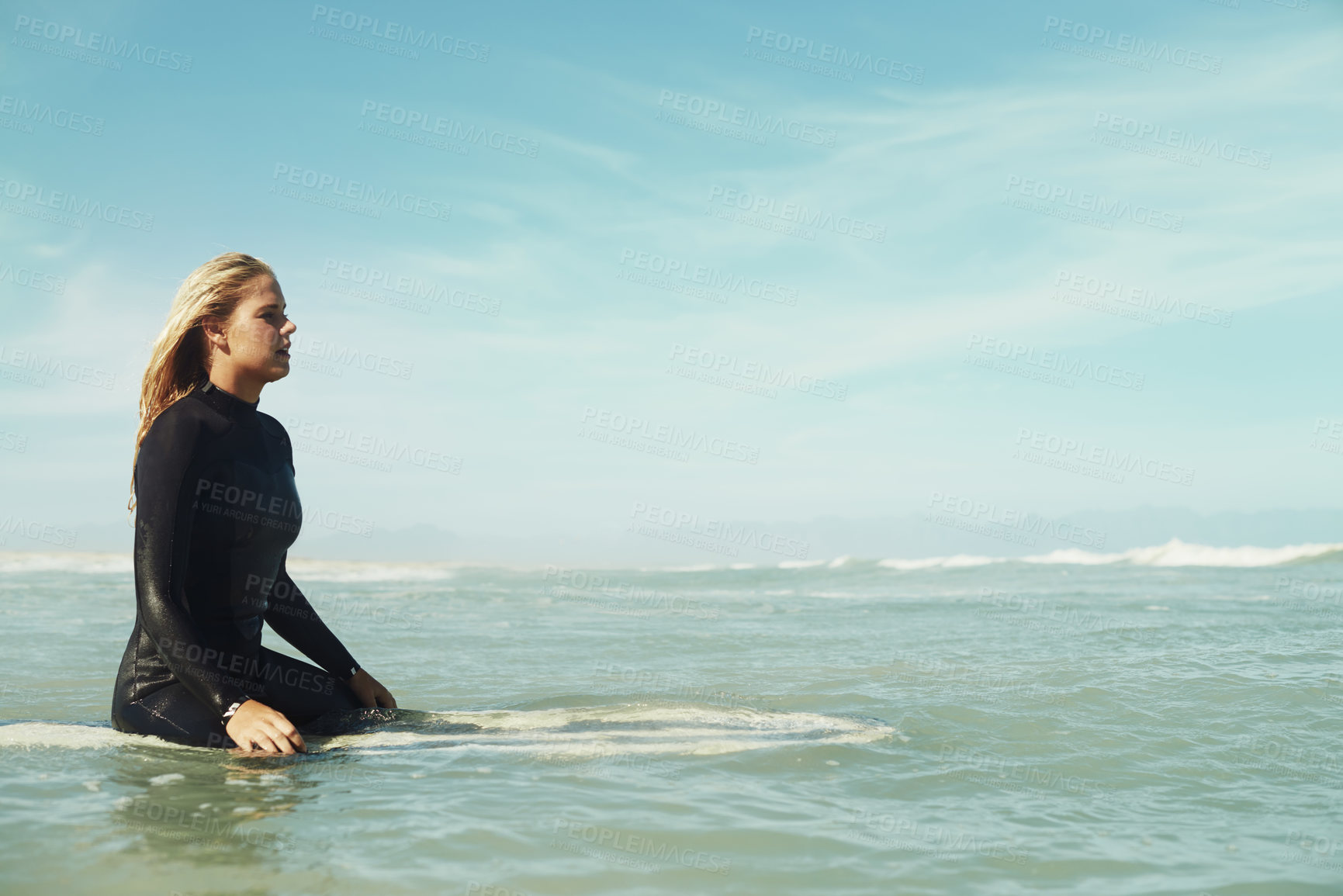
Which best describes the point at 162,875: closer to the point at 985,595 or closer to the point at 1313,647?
the point at 1313,647

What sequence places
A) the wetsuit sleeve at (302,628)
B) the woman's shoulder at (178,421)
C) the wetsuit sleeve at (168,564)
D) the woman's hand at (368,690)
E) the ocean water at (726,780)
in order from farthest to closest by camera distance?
the woman's hand at (368,690) < the wetsuit sleeve at (302,628) < the woman's shoulder at (178,421) < the wetsuit sleeve at (168,564) < the ocean water at (726,780)

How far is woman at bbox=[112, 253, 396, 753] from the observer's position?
3.40 m

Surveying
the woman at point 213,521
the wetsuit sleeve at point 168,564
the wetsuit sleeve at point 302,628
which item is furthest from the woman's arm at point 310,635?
the wetsuit sleeve at point 168,564

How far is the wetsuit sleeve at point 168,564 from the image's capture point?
3367 mm

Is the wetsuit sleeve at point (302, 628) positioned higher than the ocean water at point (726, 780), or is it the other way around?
the wetsuit sleeve at point (302, 628)

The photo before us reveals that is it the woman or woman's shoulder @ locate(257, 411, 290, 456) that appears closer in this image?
the woman

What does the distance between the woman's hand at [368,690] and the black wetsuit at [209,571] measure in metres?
0.17

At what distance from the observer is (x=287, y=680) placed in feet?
13.4

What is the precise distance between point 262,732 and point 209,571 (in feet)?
2.44

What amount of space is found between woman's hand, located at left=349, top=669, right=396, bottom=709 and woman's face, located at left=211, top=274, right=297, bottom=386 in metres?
1.56

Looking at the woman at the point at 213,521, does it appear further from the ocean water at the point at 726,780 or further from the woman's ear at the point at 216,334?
the ocean water at the point at 726,780

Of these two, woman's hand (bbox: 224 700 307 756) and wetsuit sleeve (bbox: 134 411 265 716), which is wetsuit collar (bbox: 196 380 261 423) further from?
woman's hand (bbox: 224 700 307 756)

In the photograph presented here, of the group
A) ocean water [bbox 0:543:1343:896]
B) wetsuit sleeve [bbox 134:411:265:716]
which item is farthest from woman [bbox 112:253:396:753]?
ocean water [bbox 0:543:1343:896]

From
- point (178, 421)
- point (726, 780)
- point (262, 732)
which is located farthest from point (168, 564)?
point (726, 780)
